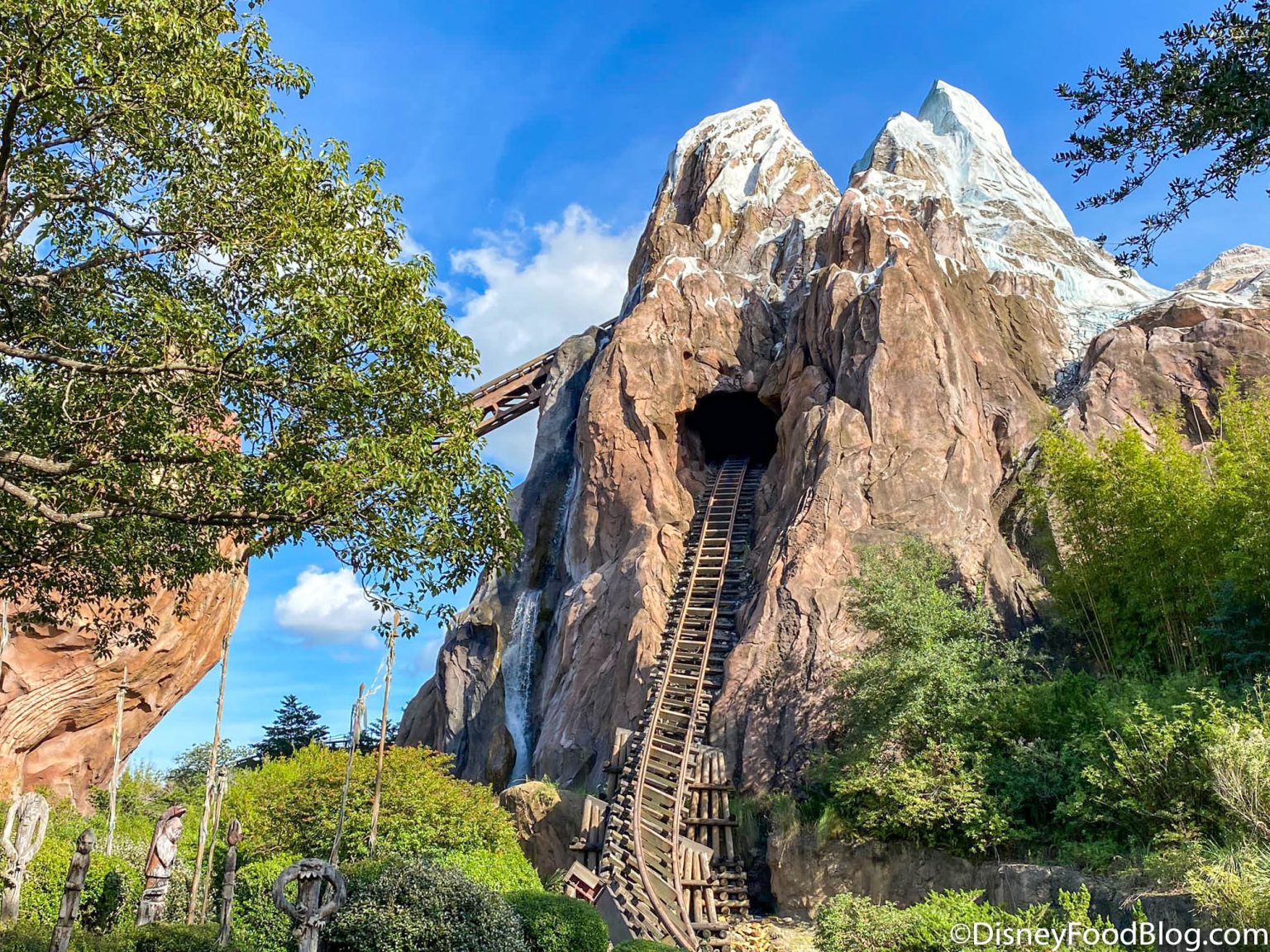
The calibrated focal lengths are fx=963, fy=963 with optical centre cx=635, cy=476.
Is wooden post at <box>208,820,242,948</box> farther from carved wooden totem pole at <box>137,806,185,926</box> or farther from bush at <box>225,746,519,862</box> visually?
bush at <box>225,746,519,862</box>

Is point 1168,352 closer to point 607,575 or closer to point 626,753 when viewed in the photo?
point 607,575

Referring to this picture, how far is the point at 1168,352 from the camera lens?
22.0m

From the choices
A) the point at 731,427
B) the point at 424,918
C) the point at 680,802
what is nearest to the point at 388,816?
the point at 680,802

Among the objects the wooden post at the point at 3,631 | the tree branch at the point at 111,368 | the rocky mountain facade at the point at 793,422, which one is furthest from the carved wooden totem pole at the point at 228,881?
the rocky mountain facade at the point at 793,422

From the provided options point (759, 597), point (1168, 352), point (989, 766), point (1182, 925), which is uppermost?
point (1168, 352)

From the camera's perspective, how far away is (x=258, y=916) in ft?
37.8

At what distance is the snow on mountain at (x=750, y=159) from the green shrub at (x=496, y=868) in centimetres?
2446

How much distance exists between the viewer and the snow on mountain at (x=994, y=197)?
30328 mm

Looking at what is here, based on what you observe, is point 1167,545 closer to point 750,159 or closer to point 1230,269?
point 750,159

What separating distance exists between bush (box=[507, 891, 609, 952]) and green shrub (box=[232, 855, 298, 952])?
2552 millimetres

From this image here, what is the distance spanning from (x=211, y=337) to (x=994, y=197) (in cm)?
3525

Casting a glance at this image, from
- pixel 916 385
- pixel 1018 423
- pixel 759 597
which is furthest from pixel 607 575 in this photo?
pixel 1018 423

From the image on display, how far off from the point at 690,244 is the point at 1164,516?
21440 millimetres

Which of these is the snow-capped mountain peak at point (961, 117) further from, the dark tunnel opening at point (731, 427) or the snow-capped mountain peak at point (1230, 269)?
the dark tunnel opening at point (731, 427)
